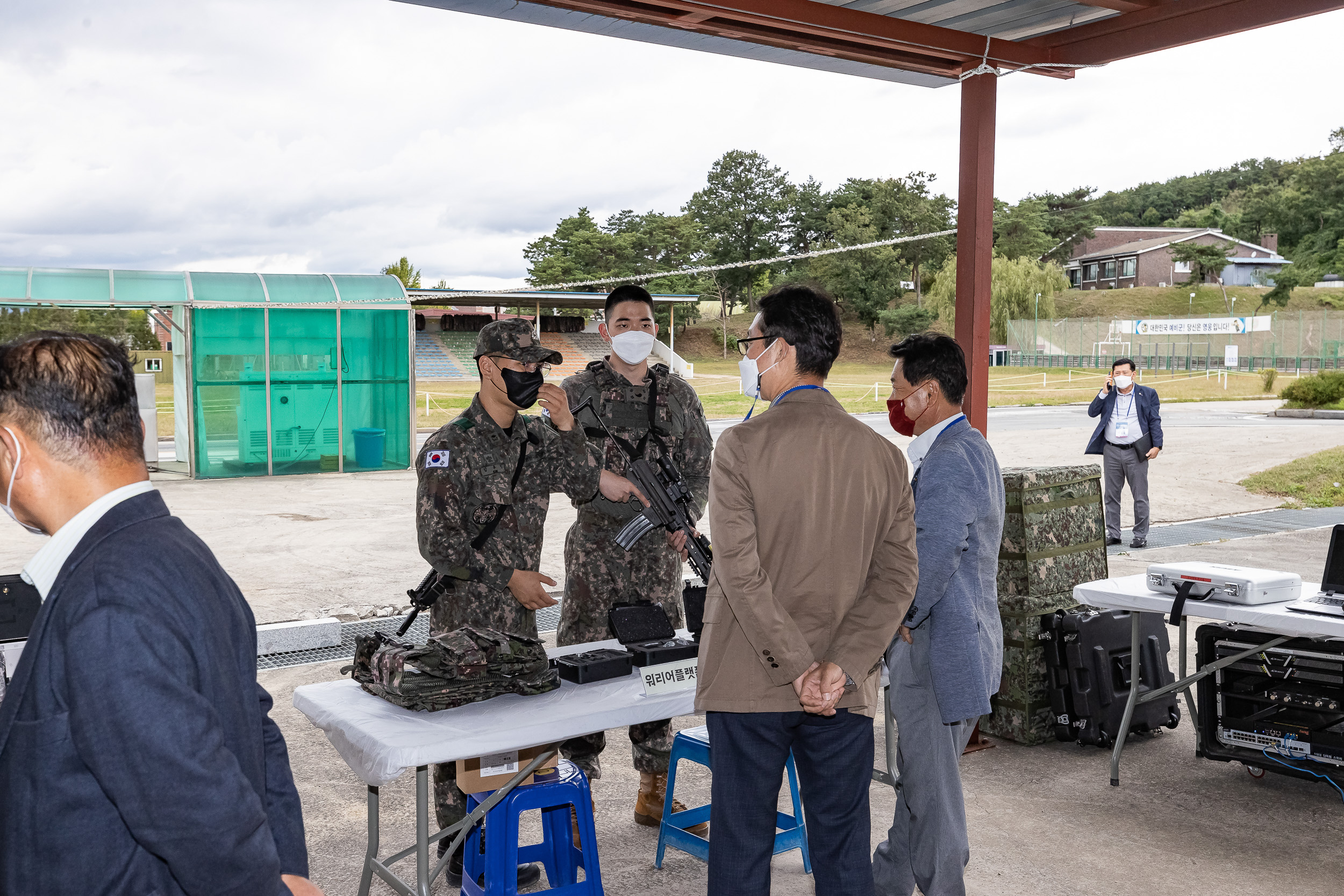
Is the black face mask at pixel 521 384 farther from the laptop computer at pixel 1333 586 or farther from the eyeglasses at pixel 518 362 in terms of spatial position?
the laptop computer at pixel 1333 586

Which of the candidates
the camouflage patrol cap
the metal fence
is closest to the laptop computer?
the camouflage patrol cap

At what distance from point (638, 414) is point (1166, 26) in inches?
134

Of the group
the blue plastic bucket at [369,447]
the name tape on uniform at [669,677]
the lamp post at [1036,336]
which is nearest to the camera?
the name tape on uniform at [669,677]

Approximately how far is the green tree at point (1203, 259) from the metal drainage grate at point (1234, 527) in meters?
57.0

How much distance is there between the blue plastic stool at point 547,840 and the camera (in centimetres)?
293

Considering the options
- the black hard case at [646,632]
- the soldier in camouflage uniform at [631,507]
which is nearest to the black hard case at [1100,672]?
the soldier in camouflage uniform at [631,507]

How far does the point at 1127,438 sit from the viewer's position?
9.84 m

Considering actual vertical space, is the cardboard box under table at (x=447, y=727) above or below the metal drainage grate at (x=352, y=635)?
above

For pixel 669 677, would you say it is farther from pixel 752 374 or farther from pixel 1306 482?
pixel 1306 482

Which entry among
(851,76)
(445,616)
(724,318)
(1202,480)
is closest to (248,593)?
(445,616)

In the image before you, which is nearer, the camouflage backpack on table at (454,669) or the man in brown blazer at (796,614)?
the man in brown blazer at (796,614)

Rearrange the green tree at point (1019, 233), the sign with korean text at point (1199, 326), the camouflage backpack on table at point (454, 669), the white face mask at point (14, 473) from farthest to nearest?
1. the green tree at point (1019, 233)
2. the sign with korean text at point (1199, 326)
3. the camouflage backpack on table at point (454, 669)
4. the white face mask at point (14, 473)

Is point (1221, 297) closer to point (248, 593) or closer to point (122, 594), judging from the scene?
point (248, 593)

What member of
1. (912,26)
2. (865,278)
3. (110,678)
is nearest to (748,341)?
(110,678)
